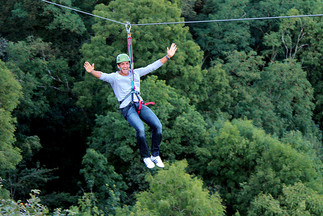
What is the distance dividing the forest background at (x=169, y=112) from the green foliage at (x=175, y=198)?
0.05 m

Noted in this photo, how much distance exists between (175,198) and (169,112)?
492cm

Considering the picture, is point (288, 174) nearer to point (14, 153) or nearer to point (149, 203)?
point (149, 203)

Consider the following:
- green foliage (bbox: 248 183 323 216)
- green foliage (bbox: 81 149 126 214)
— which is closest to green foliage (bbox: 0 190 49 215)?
green foliage (bbox: 81 149 126 214)

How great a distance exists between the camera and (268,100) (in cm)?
2688

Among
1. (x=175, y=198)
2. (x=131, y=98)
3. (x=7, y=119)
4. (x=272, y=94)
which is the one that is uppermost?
(x=131, y=98)

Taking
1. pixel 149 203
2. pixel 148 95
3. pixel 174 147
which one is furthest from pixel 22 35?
pixel 149 203

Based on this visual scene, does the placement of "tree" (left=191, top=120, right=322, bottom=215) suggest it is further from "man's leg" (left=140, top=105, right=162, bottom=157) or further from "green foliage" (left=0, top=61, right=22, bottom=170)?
"man's leg" (left=140, top=105, right=162, bottom=157)

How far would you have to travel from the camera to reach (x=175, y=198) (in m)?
17.1

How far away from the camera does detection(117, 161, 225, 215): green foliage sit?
1673 centimetres

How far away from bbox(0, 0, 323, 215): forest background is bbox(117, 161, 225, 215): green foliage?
0.16 ft

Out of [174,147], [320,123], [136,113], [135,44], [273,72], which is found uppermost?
[136,113]

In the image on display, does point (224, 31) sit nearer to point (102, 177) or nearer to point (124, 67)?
point (102, 177)

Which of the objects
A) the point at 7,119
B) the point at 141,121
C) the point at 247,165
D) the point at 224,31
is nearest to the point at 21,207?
the point at 141,121

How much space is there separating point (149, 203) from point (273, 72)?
13.8 metres
